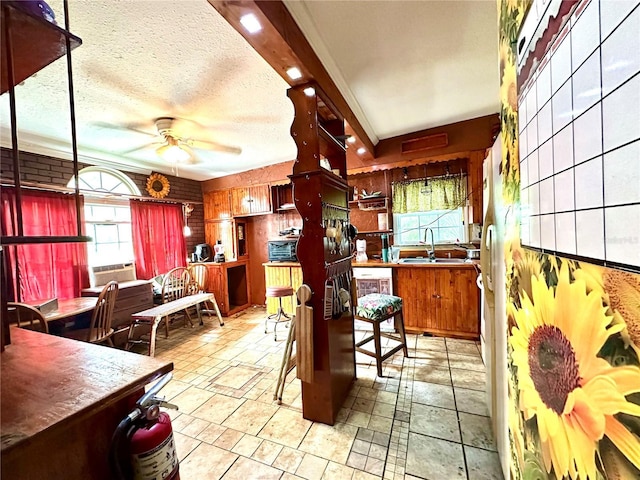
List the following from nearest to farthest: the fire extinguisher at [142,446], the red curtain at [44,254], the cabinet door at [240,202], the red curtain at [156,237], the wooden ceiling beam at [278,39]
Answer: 1. the fire extinguisher at [142,446]
2. the wooden ceiling beam at [278,39]
3. the red curtain at [44,254]
4. the red curtain at [156,237]
5. the cabinet door at [240,202]

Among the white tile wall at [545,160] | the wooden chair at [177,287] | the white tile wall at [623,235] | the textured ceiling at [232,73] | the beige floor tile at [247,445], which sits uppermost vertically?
the textured ceiling at [232,73]

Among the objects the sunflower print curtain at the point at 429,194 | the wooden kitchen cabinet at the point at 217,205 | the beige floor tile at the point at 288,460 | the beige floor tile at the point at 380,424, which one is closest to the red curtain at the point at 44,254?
the wooden kitchen cabinet at the point at 217,205

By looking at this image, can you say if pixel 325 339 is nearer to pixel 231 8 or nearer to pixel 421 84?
pixel 231 8

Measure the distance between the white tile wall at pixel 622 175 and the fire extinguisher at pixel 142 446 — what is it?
137cm

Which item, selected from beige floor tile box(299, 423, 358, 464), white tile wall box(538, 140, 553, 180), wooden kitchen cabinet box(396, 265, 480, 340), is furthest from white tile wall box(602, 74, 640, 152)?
wooden kitchen cabinet box(396, 265, 480, 340)

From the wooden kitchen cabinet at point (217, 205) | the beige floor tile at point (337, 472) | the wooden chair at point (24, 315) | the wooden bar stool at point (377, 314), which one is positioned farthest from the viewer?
the wooden kitchen cabinet at point (217, 205)

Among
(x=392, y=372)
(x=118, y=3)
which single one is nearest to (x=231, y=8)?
(x=118, y=3)

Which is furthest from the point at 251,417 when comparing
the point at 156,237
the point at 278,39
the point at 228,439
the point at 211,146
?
the point at 156,237

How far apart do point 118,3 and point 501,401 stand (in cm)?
284

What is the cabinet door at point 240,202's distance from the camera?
4.58 meters

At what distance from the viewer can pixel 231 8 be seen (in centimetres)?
113

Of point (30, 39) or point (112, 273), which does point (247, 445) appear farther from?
point (112, 273)

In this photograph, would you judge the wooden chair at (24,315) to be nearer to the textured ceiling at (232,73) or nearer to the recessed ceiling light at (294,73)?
the textured ceiling at (232,73)

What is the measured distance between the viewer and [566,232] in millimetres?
572
